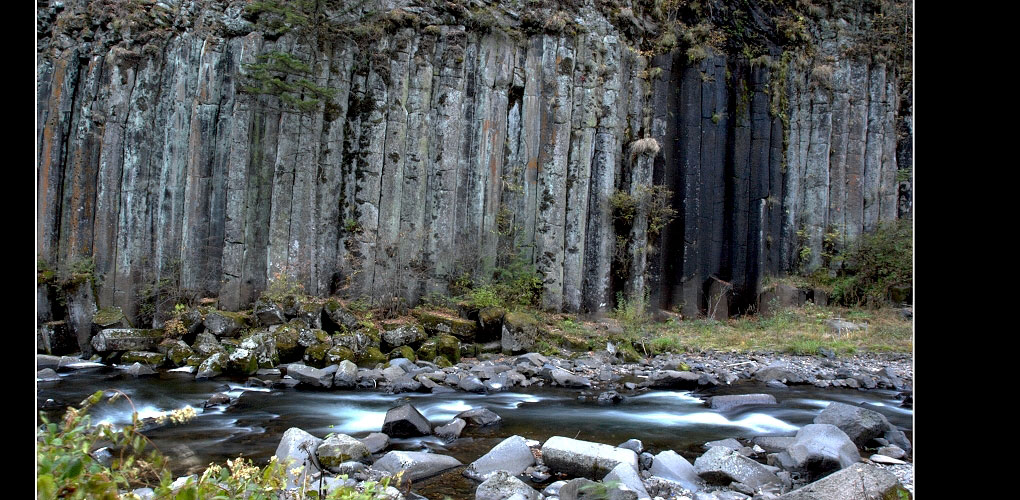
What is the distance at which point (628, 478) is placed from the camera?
3773 millimetres

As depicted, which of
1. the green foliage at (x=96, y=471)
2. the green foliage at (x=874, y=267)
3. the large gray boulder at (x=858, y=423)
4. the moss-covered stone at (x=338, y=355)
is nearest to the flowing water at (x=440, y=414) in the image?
the large gray boulder at (x=858, y=423)

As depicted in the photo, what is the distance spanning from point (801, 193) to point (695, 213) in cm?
357

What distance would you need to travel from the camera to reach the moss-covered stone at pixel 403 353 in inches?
364

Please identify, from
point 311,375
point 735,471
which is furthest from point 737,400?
point 311,375

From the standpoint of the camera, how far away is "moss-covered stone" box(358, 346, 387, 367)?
898cm

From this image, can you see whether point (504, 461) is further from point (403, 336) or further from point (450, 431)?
point (403, 336)

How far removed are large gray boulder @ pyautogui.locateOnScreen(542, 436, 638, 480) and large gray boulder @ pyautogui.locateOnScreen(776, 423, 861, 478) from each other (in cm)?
129

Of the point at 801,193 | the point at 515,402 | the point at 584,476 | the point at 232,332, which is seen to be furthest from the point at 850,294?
the point at 232,332

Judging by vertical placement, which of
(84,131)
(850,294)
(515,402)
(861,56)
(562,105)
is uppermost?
(861,56)

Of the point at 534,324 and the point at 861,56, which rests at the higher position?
the point at 861,56

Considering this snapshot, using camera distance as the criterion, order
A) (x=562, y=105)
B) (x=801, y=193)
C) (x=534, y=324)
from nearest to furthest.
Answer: (x=534, y=324)
(x=562, y=105)
(x=801, y=193)

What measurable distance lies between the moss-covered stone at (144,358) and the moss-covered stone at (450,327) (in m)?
4.44

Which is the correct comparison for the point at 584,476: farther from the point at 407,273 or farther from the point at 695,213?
the point at 695,213

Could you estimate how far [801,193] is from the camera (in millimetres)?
14789
